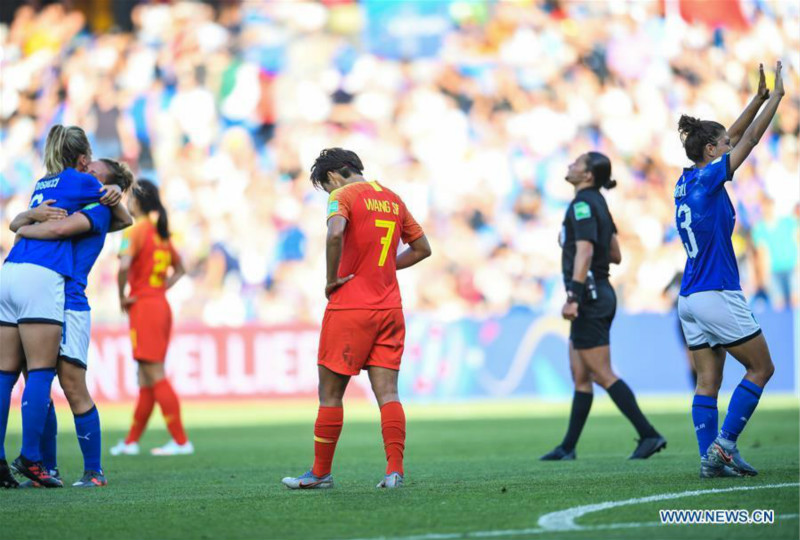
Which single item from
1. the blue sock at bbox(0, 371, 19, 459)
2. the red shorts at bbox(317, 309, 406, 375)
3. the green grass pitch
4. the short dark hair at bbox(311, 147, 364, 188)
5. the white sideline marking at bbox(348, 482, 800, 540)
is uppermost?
the short dark hair at bbox(311, 147, 364, 188)

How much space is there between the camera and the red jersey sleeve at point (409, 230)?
7113 mm

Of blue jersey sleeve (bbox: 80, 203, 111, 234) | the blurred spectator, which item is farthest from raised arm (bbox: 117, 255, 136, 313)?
the blurred spectator

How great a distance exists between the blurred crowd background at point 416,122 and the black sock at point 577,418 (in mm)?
10708

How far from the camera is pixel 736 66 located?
73.6ft

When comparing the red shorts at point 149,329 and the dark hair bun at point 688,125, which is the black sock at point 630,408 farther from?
the red shorts at point 149,329

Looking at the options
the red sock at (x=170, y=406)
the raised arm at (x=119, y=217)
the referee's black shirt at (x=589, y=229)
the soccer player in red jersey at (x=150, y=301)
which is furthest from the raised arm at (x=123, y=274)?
the referee's black shirt at (x=589, y=229)

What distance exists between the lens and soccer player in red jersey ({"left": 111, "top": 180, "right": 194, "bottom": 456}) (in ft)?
34.8

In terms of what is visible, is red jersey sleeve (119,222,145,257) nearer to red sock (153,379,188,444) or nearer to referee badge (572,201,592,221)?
red sock (153,379,188,444)

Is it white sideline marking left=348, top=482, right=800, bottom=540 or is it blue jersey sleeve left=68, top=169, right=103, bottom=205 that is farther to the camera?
blue jersey sleeve left=68, top=169, right=103, bottom=205

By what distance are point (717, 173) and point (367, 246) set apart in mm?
2079

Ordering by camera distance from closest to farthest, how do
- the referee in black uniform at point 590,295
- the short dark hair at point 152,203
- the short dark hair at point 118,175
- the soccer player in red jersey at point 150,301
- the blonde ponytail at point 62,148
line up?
the blonde ponytail at point 62,148 → the short dark hair at point 118,175 → the referee in black uniform at point 590,295 → the short dark hair at point 152,203 → the soccer player in red jersey at point 150,301

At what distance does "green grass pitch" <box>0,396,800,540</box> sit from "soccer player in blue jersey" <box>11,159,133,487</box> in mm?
313

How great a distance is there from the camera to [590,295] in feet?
30.3

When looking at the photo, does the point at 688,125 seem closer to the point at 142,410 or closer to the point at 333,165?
the point at 333,165
